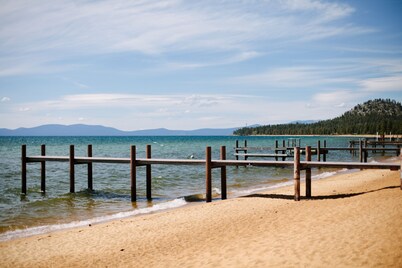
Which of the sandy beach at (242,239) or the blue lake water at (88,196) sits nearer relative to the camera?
the sandy beach at (242,239)

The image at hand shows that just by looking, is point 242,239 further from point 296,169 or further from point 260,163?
point 260,163

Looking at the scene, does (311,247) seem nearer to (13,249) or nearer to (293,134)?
(13,249)

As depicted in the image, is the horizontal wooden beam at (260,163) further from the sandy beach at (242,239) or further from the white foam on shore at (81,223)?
the white foam on shore at (81,223)

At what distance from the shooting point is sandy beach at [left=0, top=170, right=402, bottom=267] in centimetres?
721

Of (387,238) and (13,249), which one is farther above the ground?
(387,238)

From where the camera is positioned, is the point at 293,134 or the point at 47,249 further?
the point at 293,134

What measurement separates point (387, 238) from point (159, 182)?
58.1 ft

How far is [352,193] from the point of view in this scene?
1434 centimetres

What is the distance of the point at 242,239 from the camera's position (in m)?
9.01

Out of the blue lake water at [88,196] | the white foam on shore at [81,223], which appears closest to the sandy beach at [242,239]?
the white foam on shore at [81,223]

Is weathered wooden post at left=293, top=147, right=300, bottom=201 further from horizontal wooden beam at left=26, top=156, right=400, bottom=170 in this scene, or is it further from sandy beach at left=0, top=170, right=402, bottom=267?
sandy beach at left=0, top=170, right=402, bottom=267

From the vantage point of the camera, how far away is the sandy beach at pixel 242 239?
23.7 feet

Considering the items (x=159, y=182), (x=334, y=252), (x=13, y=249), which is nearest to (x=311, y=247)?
(x=334, y=252)

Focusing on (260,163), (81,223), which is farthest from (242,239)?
(260,163)
